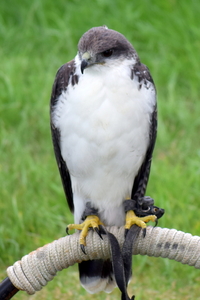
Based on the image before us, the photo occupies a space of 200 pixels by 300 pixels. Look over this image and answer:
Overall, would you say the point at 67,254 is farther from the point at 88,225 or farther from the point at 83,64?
Result: the point at 83,64

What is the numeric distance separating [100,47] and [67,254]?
0.95 metres

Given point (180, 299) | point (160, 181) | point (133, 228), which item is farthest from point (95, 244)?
point (160, 181)

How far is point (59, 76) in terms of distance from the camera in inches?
111

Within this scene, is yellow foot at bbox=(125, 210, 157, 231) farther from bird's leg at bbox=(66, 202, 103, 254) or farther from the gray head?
the gray head

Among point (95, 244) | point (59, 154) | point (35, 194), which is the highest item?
point (59, 154)

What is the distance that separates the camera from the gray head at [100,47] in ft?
8.64

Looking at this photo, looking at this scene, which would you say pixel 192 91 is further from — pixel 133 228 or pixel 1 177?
pixel 133 228

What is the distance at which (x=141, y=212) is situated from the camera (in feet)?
9.39

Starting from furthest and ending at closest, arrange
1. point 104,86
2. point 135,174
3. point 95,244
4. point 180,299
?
point 180,299, point 135,174, point 104,86, point 95,244

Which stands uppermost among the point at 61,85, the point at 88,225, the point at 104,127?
the point at 61,85

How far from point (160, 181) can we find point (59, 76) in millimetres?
A: 1724

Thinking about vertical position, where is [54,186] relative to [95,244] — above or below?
below

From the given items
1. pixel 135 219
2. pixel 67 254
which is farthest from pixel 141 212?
pixel 67 254

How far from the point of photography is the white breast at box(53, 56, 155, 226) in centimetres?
266
